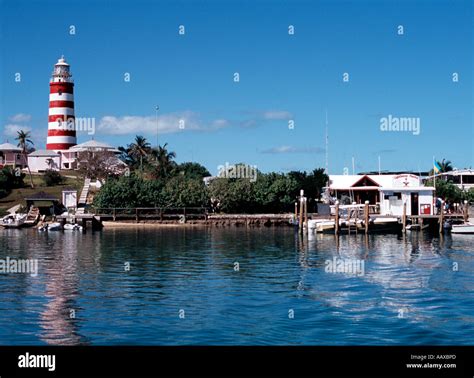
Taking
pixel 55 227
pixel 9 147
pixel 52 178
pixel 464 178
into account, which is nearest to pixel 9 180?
pixel 52 178

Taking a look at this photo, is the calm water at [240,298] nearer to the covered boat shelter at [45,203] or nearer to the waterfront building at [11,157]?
the covered boat shelter at [45,203]

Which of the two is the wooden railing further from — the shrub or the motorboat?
the shrub

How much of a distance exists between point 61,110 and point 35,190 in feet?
70.9

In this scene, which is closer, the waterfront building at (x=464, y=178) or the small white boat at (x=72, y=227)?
the small white boat at (x=72, y=227)

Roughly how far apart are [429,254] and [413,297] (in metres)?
17.6

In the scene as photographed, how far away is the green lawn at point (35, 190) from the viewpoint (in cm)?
8788

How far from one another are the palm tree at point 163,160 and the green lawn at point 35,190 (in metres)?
11.7

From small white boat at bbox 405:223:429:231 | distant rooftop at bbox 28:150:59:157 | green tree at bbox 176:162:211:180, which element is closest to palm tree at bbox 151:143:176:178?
green tree at bbox 176:162:211:180

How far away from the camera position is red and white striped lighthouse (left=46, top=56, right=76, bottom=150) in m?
111

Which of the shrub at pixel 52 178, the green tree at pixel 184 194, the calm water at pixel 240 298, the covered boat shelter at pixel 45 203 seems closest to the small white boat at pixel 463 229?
the calm water at pixel 240 298

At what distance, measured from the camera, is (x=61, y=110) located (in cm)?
11038
